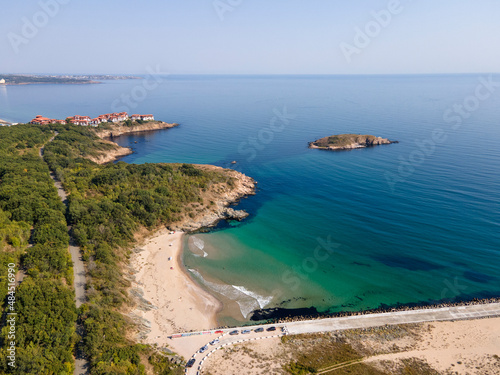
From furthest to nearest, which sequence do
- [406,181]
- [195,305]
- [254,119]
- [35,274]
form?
[254,119] < [406,181] < [195,305] < [35,274]

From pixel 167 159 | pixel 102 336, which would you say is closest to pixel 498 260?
pixel 102 336

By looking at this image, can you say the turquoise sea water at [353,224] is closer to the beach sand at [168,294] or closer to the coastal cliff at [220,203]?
the beach sand at [168,294]

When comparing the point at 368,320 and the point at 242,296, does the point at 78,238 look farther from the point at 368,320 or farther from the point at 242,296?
the point at 368,320

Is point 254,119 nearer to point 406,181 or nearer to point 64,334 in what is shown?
point 406,181

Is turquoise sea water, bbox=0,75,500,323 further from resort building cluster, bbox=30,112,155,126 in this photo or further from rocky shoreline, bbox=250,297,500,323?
resort building cluster, bbox=30,112,155,126

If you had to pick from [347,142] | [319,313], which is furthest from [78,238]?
[347,142]
